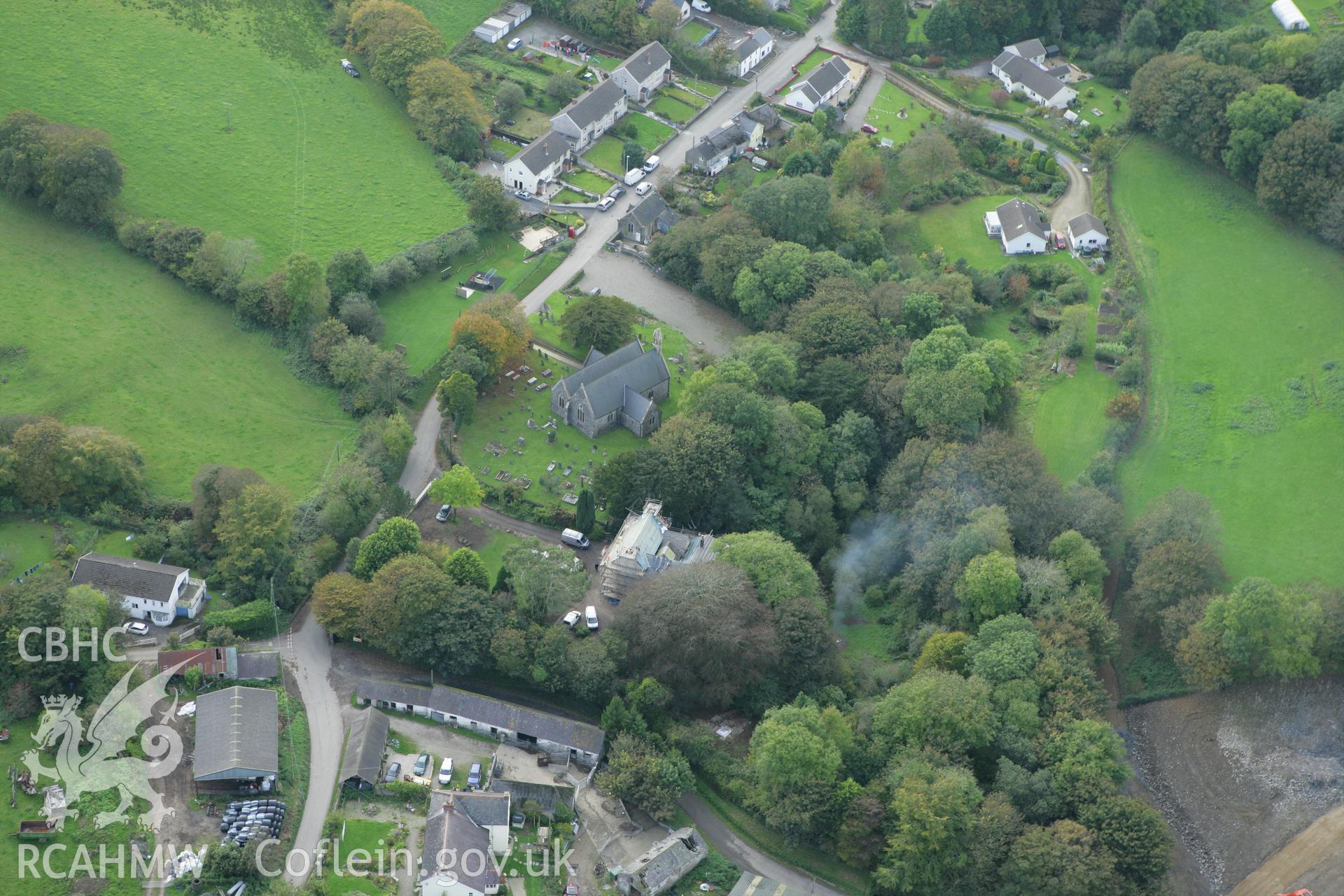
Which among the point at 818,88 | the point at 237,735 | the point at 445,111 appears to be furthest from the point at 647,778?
the point at 818,88

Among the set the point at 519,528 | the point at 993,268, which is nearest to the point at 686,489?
the point at 519,528

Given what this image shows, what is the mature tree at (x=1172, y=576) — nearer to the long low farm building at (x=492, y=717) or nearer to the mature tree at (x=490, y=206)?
the long low farm building at (x=492, y=717)

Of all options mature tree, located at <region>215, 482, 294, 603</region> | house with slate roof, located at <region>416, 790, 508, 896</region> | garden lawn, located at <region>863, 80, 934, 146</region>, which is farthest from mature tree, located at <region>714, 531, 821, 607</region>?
garden lawn, located at <region>863, 80, 934, 146</region>

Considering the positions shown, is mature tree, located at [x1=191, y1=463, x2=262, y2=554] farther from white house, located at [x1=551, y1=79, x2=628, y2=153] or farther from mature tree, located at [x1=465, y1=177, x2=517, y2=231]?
white house, located at [x1=551, y1=79, x2=628, y2=153]

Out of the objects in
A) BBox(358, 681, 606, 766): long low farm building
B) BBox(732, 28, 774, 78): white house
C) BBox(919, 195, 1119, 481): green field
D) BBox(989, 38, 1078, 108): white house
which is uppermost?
BBox(989, 38, 1078, 108): white house

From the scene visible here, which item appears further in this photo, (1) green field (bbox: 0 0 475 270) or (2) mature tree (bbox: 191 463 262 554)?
(1) green field (bbox: 0 0 475 270)

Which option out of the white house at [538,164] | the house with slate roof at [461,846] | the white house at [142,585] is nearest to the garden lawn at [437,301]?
the white house at [538,164]

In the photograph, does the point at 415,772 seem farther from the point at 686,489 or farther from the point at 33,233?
the point at 33,233
